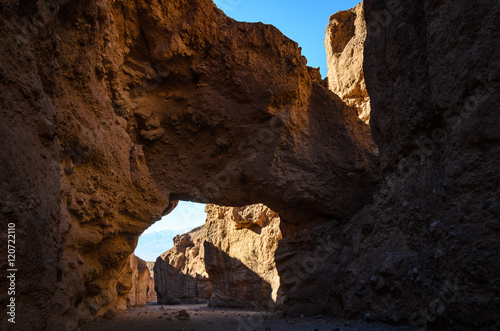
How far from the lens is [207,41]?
16.6ft

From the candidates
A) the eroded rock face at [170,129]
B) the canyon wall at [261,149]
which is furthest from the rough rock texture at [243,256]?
the eroded rock face at [170,129]

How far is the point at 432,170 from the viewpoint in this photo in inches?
121

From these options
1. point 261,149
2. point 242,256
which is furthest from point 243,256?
point 261,149

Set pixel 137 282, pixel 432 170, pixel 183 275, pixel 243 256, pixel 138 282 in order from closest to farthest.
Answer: pixel 432 170
pixel 243 256
pixel 183 275
pixel 137 282
pixel 138 282

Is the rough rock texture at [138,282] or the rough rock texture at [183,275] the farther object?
the rough rock texture at [183,275]

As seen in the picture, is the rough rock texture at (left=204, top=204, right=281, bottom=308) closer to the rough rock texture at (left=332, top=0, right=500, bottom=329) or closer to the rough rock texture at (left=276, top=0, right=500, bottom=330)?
the rough rock texture at (left=276, top=0, right=500, bottom=330)

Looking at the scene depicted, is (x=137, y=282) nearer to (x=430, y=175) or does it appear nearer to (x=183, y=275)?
(x=183, y=275)

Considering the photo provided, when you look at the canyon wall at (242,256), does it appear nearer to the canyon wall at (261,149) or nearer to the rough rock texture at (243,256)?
the rough rock texture at (243,256)

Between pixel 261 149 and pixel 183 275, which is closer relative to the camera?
pixel 261 149

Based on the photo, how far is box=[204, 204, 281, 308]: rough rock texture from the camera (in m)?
9.74

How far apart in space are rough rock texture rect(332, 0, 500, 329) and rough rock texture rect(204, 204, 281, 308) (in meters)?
5.74

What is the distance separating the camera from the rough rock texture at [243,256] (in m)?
9.74

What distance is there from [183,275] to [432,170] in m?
15.6

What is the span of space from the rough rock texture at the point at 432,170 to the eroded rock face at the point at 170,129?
4.82 ft
